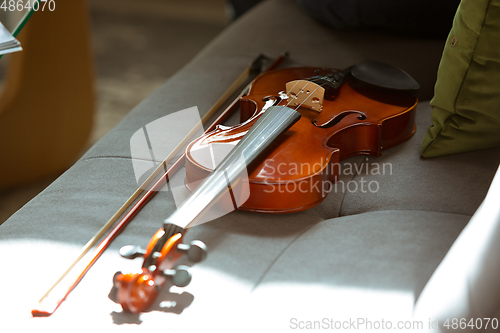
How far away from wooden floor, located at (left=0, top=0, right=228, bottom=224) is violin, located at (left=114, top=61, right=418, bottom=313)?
3.86 ft

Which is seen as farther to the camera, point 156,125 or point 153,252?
point 156,125

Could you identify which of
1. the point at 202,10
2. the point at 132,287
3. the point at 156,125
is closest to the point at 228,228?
the point at 132,287

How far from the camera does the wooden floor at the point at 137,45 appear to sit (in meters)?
2.39

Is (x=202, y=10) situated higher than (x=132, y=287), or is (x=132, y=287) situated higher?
(x=132, y=287)

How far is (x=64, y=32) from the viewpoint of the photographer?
175 centimetres

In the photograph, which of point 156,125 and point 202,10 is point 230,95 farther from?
point 202,10

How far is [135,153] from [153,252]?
0.42 meters

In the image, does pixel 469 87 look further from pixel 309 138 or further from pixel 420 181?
pixel 309 138

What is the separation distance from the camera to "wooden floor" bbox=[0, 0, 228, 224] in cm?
239

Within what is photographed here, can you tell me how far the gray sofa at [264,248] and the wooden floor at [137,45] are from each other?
101 centimetres

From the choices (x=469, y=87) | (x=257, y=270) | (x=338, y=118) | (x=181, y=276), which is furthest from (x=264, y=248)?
(x=469, y=87)

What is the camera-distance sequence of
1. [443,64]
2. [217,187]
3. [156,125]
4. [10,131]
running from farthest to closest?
[10,131] → [156,125] → [443,64] → [217,187]

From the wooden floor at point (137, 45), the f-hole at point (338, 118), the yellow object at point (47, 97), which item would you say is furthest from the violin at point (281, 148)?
the wooden floor at point (137, 45)

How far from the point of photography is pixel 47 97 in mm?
1758
